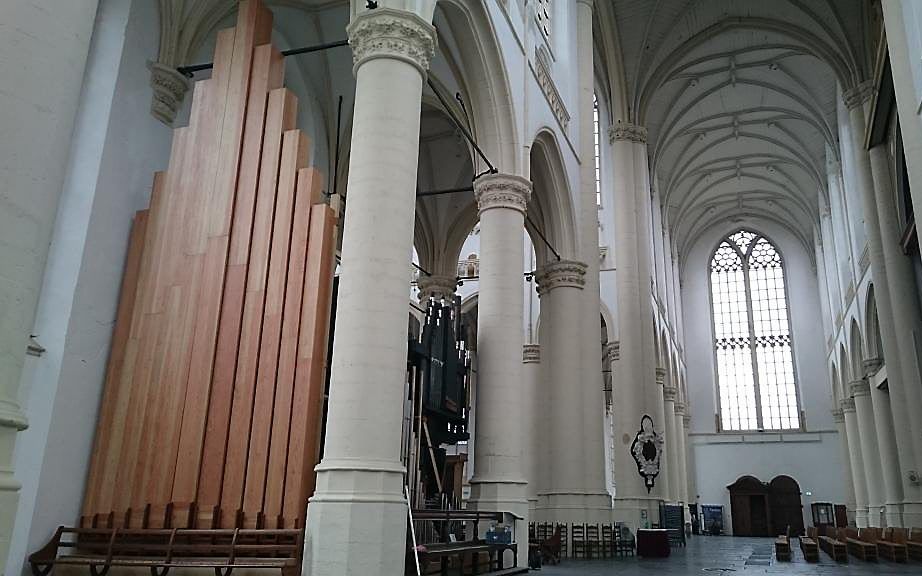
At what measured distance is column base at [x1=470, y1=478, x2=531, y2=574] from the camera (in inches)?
366

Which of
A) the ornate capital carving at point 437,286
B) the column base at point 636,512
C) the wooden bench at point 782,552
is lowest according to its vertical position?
the wooden bench at point 782,552

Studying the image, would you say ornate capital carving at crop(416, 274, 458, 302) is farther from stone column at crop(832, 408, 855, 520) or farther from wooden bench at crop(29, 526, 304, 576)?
stone column at crop(832, 408, 855, 520)

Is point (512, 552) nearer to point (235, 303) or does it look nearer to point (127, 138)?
point (235, 303)

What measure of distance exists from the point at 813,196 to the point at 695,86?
9275mm

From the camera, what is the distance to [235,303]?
7.52 meters

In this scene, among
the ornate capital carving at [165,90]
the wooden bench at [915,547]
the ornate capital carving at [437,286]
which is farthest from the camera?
the ornate capital carving at [437,286]

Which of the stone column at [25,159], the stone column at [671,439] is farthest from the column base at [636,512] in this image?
the stone column at [25,159]

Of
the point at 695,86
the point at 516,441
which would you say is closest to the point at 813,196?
the point at 695,86

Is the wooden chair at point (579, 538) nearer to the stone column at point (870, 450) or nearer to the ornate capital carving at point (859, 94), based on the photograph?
the ornate capital carving at point (859, 94)

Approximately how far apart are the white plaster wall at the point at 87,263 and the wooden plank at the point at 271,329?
180cm

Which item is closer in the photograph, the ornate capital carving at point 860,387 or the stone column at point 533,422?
the stone column at point 533,422

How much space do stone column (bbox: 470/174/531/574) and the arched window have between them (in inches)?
1024

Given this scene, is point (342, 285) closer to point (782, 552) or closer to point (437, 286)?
point (782, 552)

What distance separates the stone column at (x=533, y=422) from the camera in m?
13.7
